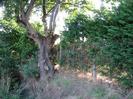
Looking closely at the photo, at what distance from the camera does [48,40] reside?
9562mm

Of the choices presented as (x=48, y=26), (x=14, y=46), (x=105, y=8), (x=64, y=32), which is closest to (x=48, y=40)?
(x=48, y=26)

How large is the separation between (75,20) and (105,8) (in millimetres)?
1316

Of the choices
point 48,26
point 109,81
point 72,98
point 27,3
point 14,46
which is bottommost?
point 72,98

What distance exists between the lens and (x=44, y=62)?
9.30 meters

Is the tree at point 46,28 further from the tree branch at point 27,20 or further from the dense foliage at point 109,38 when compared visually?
the dense foliage at point 109,38

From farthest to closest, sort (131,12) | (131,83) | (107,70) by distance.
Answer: (107,70) < (131,83) < (131,12)

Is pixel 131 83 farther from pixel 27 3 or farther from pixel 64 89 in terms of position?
pixel 27 3

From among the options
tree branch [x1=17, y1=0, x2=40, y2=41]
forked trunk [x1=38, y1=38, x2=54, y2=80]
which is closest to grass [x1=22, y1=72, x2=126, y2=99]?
forked trunk [x1=38, y1=38, x2=54, y2=80]

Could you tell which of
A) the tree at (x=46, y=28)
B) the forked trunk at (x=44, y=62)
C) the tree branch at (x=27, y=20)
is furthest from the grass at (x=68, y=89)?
the tree branch at (x=27, y=20)

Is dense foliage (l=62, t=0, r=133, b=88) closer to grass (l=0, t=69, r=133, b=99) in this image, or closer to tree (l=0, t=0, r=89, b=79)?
grass (l=0, t=69, r=133, b=99)

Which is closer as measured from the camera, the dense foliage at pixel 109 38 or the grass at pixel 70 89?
the dense foliage at pixel 109 38

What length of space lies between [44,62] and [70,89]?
6.95 feet

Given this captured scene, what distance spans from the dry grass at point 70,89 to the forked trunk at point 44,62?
0.45 m

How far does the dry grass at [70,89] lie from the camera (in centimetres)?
652
